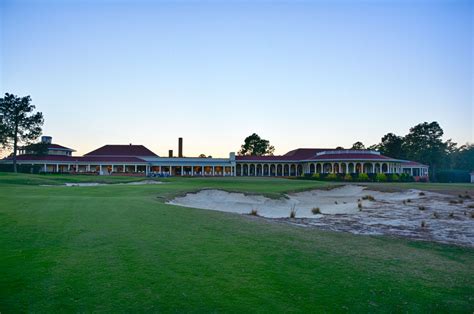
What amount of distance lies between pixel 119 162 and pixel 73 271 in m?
61.6

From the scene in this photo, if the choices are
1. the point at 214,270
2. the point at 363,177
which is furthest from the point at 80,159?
the point at 214,270

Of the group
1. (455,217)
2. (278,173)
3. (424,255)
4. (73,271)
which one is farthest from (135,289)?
(278,173)

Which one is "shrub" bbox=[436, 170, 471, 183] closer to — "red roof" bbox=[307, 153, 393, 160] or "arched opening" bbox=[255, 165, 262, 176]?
"red roof" bbox=[307, 153, 393, 160]

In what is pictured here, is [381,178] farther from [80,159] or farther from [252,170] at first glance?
[80,159]

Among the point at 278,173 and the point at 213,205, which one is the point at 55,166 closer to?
the point at 278,173

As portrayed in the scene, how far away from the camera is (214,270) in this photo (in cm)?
687

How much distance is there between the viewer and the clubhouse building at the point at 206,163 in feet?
203

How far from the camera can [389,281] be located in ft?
22.6

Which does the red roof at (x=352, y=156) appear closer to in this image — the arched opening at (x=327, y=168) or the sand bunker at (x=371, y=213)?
the arched opening at (x=327, y=168)

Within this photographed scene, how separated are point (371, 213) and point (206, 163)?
52027 mm

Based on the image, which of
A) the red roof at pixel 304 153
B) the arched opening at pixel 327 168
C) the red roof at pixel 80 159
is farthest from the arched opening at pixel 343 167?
the red roof at pixel 80 159

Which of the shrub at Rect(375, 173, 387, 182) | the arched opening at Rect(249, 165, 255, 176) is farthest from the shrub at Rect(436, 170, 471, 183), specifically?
the arched opening at Rect(249, 165, 255, 176)

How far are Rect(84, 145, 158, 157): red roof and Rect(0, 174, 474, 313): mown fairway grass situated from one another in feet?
203

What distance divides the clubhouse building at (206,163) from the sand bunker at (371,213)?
29.0m
